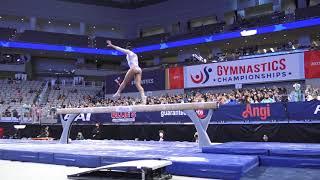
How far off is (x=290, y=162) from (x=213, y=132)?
6.53m

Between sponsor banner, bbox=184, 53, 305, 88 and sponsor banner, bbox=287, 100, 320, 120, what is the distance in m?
8.20

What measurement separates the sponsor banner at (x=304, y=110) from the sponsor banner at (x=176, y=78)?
43.2ft

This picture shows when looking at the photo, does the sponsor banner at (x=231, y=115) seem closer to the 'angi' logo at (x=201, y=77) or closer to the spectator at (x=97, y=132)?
the spectator at (x=97, y=132)

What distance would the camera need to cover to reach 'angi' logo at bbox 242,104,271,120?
12312 millimetres

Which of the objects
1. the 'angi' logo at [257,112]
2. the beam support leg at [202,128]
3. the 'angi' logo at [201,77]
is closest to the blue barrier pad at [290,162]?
the beam support leg at [202,128]

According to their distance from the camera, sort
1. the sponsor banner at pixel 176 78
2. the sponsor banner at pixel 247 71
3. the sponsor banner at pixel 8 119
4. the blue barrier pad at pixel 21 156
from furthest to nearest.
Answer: the sponsor banner at pixel 176 78 → the sponsor banner at pixel 8 119 → the sponsor banner at pixel 247 71 → the blue barrier pad at pixel 21 156

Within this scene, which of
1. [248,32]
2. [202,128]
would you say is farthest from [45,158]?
[248,32]

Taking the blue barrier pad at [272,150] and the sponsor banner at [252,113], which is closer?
the blue barrier pad at [272,150]

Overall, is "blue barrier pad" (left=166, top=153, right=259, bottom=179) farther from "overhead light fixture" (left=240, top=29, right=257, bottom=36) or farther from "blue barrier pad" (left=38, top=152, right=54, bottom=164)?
"overhead light fixture" (left=240, top=29, right=257, bottom=36)

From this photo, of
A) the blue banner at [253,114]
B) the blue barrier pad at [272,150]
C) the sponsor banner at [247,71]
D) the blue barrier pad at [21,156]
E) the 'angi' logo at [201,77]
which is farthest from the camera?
the 'angi' logo at [201,77]

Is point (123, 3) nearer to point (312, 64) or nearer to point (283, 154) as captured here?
point (312, 64)

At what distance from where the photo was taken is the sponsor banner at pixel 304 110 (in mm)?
11273

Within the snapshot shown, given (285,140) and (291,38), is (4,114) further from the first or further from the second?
(291,38)

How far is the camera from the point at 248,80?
21.0 meters
